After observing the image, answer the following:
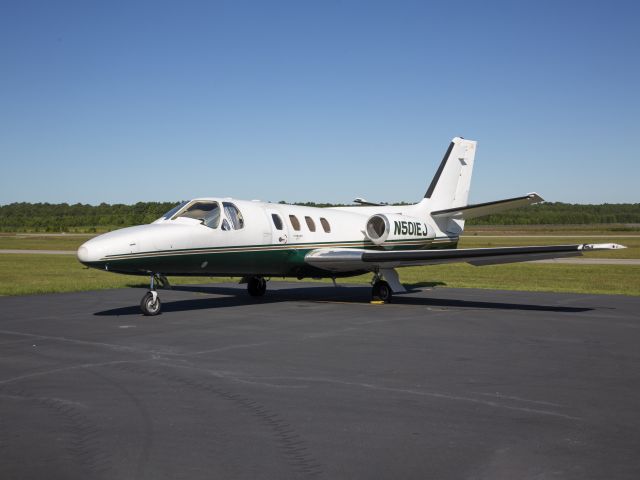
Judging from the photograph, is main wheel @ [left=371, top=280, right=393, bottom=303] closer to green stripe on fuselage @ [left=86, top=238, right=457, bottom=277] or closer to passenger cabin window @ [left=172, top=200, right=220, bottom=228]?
green stripe on fuselage @ [left=86, top=238, right=457, bottom=277]

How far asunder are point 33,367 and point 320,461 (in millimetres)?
5491

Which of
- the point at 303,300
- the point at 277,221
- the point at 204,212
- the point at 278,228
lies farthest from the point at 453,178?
the point at 204,212

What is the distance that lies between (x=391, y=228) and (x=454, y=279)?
8445 millimetres

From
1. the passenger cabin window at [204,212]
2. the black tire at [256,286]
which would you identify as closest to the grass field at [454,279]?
the black tire at [256,286]

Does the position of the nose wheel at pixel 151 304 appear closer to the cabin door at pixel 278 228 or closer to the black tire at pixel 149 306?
the black tire at pixel 149 306

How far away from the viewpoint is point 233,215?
1705 centimetres

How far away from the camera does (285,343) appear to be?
37.8 ft

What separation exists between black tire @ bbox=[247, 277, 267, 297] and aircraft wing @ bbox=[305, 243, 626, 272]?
203cm

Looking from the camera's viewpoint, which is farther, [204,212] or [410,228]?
[410,228]

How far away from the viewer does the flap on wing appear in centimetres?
1788

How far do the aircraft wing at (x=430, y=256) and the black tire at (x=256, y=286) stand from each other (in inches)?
79.9

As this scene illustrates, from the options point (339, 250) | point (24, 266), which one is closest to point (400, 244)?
point (339, 250)

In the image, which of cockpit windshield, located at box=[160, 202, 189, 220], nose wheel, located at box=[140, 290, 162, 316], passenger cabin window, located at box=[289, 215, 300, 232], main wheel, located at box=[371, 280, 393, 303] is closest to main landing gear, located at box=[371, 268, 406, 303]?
main wheel, located at box=[371, 280, 393, 303]

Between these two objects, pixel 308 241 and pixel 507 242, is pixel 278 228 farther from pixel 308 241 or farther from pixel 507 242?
pixel 507 242
